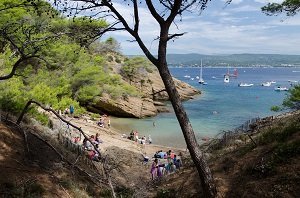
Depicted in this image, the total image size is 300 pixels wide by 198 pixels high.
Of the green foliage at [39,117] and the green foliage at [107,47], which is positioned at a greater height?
the green foliage at [107,47]

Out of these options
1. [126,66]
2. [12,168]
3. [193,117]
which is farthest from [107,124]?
[12,168]

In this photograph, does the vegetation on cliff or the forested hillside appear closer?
the forested hillside

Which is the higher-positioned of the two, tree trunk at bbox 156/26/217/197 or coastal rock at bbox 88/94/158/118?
tree trunk at bbox 156/26/217/197

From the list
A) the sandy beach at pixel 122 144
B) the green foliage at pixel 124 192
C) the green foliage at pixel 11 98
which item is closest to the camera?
the green foliage at pixel 124 192

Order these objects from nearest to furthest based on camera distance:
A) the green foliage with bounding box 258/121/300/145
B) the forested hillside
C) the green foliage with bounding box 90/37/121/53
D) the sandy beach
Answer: the forested hillside < the green foliage with bounding box 258/121/300/145 < the sandy beach < the green foliage with bounding box 90/37/121/53

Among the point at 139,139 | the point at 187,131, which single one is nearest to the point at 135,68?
the point at 139,139

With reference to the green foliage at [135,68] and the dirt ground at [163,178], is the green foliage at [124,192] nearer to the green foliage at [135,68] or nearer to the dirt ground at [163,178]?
the dirt ground at [163,178]

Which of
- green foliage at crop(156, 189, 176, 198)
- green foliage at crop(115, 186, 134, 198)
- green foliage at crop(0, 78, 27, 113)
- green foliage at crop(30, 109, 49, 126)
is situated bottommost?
green foliage at crop(115, 186, 134, 198)

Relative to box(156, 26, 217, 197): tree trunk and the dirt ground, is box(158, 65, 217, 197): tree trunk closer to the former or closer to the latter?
box(156, 26, 217, 197): tree trunk

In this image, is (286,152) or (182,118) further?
(286,152)

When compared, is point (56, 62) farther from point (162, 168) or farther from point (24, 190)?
point (24, 190)

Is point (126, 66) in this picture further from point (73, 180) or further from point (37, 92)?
point (73, 180)

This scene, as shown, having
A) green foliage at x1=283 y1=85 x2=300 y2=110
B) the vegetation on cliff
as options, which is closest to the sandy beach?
the vegetation on cliff

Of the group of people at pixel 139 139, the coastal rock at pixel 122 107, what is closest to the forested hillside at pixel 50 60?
the coastal rock at pixel 122 107
